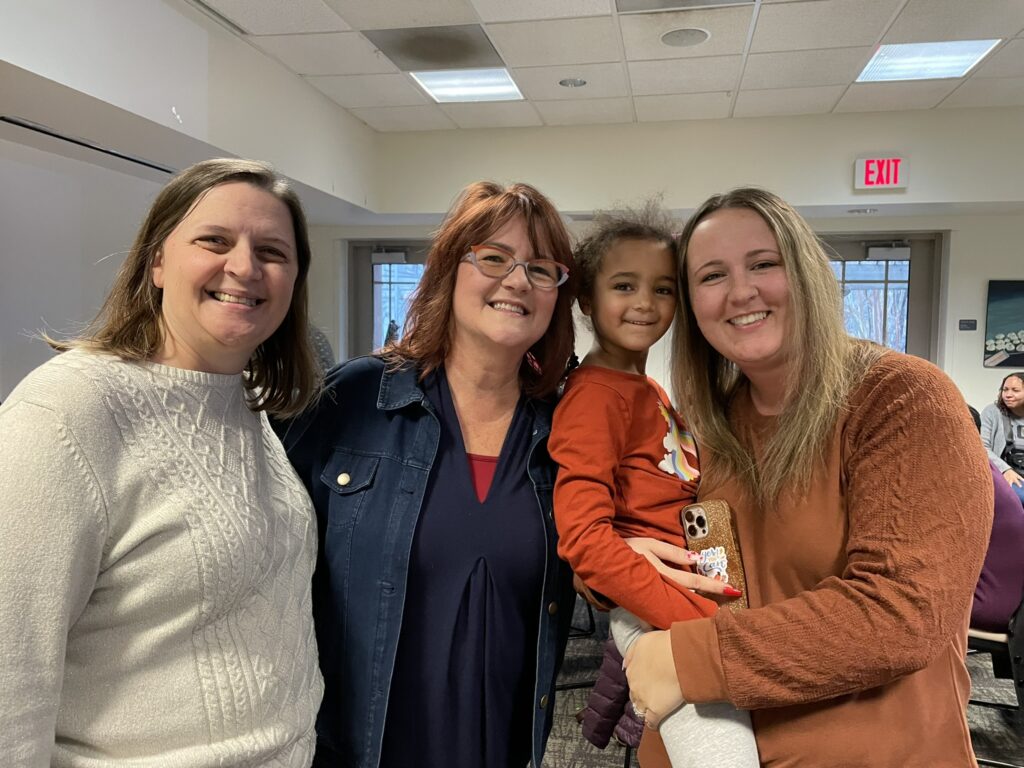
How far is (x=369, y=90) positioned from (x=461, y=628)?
4.54 metres

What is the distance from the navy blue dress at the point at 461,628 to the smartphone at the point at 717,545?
0.94ft

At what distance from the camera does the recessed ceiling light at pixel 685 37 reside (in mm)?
3895

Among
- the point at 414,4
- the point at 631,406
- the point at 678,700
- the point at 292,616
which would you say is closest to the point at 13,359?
the point at 414,4

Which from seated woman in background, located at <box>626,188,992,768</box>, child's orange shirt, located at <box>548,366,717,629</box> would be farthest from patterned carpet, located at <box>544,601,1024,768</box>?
child's orange shirt, located at <box>548,366,717,629</box>

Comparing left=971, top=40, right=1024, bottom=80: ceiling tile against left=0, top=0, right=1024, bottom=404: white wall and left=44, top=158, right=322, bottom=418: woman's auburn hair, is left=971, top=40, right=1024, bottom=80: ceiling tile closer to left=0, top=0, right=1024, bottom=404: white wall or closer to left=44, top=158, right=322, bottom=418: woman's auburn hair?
left=0, top=0, right=1024, bottom=404: white wall

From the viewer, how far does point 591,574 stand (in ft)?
4.00

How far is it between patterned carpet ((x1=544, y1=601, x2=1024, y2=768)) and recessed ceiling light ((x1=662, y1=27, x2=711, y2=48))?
3429 mm

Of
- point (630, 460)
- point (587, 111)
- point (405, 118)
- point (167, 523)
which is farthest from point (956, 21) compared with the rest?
point (167, 523)

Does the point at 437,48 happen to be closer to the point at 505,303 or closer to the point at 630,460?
the point at 505,303

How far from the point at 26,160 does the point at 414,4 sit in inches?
79.3

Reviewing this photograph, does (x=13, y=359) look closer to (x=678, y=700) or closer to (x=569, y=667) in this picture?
(x=569, y=667)

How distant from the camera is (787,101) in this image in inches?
197

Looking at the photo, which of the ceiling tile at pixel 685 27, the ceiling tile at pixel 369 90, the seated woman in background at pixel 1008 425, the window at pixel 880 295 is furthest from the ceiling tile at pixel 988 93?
the ceiling tile at pixel 369 90

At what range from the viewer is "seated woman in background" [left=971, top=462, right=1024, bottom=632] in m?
2.21
